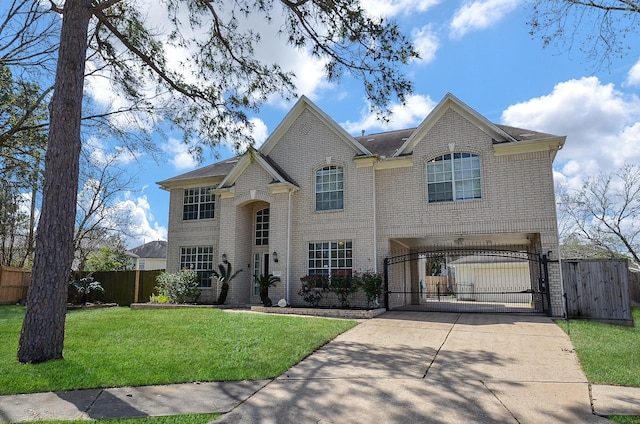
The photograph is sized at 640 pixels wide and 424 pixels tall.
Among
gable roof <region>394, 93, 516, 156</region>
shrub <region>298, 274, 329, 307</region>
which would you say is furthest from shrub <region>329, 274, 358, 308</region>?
gable roof <region>394, 93, 516, 156</region>

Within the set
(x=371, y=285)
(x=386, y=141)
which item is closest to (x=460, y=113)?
(x=386, y=141)

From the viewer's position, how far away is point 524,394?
5.22 meters

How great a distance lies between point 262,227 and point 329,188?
373 centimetres

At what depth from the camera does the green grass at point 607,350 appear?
5.83 m

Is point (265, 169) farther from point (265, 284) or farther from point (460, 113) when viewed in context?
point (460, 113)

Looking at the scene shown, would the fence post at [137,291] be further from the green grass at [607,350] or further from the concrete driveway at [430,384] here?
the green grass at [607,350]

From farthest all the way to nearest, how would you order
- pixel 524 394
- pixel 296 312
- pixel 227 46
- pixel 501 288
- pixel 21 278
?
pixel 501 288
pixel 21 278
pixel 296 312
pixel 227 46
pixel 524 394

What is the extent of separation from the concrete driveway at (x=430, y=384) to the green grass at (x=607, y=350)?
0.75 feet

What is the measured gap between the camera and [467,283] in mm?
26719

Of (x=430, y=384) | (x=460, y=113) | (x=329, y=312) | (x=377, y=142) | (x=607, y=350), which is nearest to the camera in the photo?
(x=430, y=384)

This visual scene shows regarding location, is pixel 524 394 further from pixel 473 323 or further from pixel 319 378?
pixel 473 323

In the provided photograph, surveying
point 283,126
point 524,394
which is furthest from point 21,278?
point 524,394

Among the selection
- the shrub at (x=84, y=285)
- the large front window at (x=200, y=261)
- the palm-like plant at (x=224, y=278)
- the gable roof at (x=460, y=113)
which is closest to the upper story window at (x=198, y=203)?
the large front window at (x=200, y=261)

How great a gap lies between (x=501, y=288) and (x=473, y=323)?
49.4 ft
